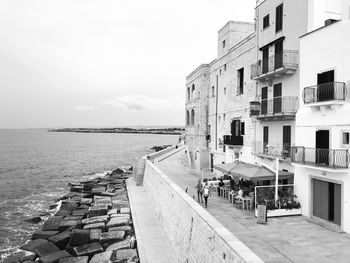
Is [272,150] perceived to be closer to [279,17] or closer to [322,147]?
[322,147]

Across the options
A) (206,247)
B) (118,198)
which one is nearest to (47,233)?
(118,198)

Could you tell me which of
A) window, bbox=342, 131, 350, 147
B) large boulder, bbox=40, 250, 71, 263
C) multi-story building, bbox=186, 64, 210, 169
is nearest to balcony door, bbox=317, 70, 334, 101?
window, bbox=342, 131, 350, 147

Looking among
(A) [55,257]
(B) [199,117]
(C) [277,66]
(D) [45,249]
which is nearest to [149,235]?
(A) [55,257]

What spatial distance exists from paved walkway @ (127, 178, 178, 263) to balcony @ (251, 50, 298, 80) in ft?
37.3

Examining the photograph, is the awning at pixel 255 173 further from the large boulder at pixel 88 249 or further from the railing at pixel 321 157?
the large boulder at pixel 88 249

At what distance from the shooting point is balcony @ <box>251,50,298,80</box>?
A: 61.3 feet

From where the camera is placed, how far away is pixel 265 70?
2072 centimetres

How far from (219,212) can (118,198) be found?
16181 millimetres

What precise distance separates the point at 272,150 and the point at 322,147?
5895 mm

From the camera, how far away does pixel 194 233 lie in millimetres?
12281

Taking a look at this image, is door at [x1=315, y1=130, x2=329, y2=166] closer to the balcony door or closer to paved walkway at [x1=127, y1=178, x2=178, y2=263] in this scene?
the balcony door

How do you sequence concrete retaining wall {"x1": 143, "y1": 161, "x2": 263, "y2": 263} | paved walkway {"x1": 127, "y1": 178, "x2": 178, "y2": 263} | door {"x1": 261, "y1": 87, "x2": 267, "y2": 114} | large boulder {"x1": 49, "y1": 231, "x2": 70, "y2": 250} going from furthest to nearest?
door {"x1": 261, "y1": 87, "x2": 267, "y2": 114}, large boulder {"x1": 49, "y1": 231, "x2": 70, "y2": 250}, paved walkway {"x1": 127, "y1": 178, "x2": 178, "y2": 263}, concrete retaining wall {"x1": 143, "y1": 161, "x2": 263, "y2": 263}

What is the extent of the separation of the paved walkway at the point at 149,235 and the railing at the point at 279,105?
9.85 m

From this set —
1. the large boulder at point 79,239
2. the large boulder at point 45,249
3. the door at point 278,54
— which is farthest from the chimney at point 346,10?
the large boulder at point 45,249
